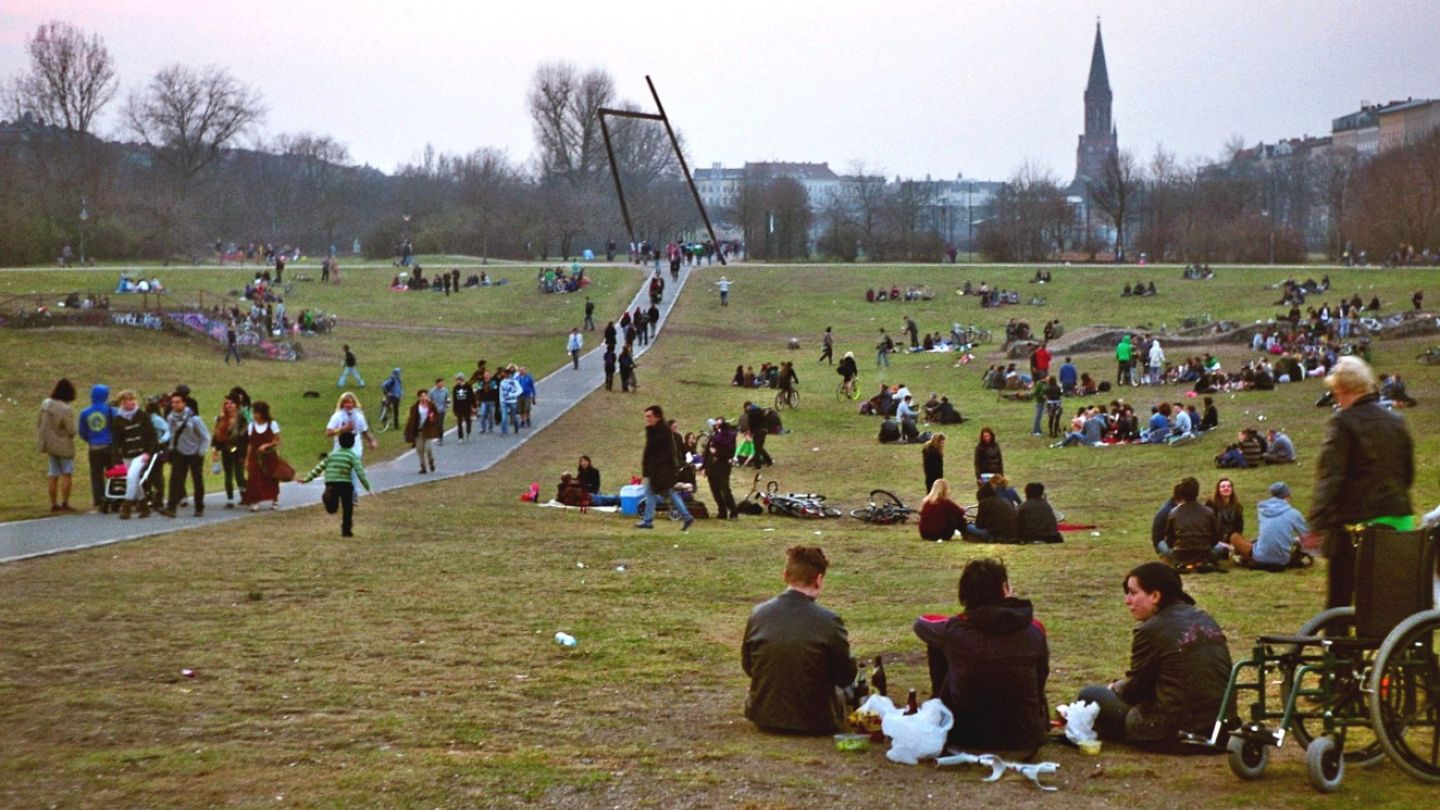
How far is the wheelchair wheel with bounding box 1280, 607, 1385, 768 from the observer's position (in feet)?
23.6

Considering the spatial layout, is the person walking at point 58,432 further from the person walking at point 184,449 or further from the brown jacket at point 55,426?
the person walking at point 184,449

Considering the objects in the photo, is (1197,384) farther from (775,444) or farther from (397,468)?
(397,468)

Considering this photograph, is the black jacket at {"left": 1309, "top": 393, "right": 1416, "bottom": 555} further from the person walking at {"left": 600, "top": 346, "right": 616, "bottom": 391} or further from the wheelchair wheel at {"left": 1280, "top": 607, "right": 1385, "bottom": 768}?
the person walking at {"left": 600, "top": 346, "right": 616, "bottom": 391}

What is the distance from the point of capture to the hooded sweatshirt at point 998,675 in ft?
25.5

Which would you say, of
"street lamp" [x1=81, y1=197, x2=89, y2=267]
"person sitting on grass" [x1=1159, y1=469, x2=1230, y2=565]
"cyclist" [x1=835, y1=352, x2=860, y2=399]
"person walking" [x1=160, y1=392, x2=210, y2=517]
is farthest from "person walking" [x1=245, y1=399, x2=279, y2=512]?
"street lamp" [x1=81, y1=197, x2=89, y2=267]

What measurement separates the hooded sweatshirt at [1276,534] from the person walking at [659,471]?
249 inches

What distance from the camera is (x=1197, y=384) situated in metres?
41.1

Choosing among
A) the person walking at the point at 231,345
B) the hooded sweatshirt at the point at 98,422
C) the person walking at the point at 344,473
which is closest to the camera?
the person walking at the point at 344,473

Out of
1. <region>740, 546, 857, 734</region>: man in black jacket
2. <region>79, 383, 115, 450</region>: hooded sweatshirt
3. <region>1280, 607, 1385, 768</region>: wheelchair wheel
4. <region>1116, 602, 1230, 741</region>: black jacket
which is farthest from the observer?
<region>79, 383, 115, 450</region>: hooded sweatshirt

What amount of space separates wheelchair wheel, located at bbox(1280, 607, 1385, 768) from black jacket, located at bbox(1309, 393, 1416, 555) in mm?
421

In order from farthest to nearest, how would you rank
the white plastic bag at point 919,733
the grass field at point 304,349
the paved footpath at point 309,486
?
the grass field at point 304,349
the paved footpath at point 309,486
the white plastic bag at point 919,733

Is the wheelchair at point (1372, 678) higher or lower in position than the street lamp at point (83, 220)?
lower

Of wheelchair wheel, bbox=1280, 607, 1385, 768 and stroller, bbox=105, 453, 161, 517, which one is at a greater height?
wheelchair wheel, bbox=1280, 607, 1385, 768

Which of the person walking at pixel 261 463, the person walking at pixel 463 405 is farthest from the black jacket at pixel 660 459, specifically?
the person walking at pixel 463 405
